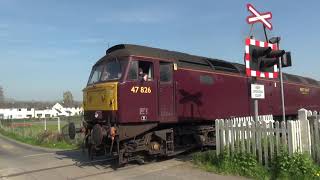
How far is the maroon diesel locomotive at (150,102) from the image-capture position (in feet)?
39.9

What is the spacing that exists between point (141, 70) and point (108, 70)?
1046 millimetres

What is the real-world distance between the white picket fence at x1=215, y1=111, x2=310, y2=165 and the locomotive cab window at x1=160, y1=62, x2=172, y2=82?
9.40 ft

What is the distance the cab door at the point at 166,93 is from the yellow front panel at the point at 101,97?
1.64 metres

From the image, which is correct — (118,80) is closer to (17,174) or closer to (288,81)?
(17,174)

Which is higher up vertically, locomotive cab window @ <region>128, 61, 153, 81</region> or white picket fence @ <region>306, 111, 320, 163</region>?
locomotive cab window @ <region>128, 61, 153, 81</region>

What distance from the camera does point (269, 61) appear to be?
36.2 feet

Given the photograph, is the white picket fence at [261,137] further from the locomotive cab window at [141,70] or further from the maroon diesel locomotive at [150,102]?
the locomotive cab window at [141,70]

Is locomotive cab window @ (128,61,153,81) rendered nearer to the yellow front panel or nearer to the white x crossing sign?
the yellow front panel

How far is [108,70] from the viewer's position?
512 inches

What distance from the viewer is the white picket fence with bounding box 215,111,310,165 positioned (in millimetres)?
9426

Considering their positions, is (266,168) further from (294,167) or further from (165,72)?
(165,72)

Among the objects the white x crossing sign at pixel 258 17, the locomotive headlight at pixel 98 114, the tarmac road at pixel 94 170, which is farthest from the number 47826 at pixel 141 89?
the white x crossing sign at pixel 258 17

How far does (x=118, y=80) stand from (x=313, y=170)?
5911 millimetres

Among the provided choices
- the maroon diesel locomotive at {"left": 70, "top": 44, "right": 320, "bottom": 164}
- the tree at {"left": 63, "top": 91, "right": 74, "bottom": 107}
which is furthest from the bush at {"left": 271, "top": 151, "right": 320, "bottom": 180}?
the tree at {"left": 63, "top": 91, "right": 74, "bottom": 107}
